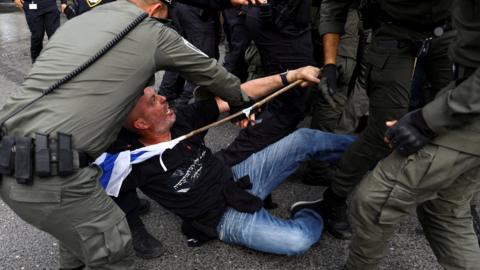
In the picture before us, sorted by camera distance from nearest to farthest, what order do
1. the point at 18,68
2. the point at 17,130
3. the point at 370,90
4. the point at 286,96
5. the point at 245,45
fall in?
the point at 17,130, the point at 370,90, the point at 286,96, the point at 245,45, the point at 18,68

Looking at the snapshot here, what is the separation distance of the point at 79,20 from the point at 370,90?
1.39 metres

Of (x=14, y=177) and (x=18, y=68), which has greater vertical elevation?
(x=14, y=177)

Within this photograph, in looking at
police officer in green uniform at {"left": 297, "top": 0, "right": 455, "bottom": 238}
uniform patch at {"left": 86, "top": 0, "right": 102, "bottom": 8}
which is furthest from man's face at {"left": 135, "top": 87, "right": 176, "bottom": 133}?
uniform patch at {"left": 86, "top": 0, "right": 102, "bottom": 8}

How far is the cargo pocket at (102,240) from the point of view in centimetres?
165

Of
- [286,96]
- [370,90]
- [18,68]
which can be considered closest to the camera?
[370,90]

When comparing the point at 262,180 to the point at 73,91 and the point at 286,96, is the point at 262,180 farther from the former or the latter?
the point at 73,91

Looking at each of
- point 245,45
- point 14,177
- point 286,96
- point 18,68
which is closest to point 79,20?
point 14,177

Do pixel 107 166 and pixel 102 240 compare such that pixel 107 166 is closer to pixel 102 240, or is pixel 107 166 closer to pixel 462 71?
pixel 102 240

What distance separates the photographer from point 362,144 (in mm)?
2201

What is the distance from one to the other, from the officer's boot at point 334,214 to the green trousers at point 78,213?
3.86ft

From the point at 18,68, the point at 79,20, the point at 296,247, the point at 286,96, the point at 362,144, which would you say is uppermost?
the point at 79,20

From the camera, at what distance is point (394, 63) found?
2.03 m

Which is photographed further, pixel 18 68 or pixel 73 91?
pixel 18 68

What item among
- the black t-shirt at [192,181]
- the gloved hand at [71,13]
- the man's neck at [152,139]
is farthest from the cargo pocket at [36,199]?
the gloved hand at [71,13]
